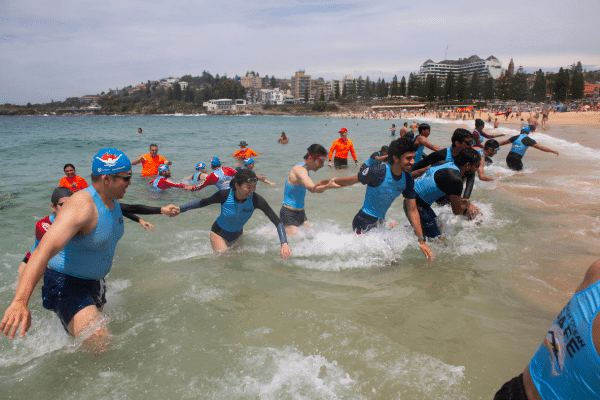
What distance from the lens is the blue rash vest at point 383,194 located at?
175 inches

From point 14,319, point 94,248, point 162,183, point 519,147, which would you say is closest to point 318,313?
point 94,248

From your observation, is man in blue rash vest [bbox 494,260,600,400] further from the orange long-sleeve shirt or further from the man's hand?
the orange long-sleeve shirt

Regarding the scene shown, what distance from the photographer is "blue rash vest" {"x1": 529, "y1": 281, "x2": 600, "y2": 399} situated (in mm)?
1235

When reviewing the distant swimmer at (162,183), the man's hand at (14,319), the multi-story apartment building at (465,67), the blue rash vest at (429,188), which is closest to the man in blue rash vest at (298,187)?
the blue rash vest at (429,188)

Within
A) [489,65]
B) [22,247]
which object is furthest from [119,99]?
[22,247]

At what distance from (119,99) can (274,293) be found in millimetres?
211744

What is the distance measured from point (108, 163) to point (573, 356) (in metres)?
3.11

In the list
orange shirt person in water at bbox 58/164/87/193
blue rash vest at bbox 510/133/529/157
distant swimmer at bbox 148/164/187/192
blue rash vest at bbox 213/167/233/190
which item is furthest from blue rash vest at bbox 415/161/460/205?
blue rash vest at bbox 510/133/529/157

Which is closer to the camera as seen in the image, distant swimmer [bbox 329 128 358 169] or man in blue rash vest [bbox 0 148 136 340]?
man in blue rash vest [bbox 0 148 136 340]

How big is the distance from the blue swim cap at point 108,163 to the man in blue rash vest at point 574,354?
3.00m

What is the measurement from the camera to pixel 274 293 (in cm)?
430

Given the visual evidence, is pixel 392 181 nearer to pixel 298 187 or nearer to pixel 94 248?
pixel 298 187

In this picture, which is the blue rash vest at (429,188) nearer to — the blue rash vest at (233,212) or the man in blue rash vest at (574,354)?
the blue rash vest at (233,212)

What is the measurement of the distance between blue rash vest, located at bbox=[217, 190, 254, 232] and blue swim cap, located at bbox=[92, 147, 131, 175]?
2082mm
